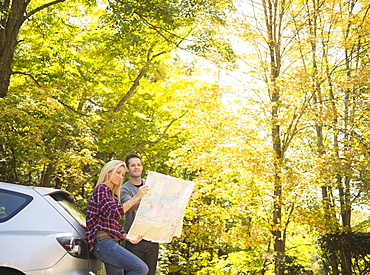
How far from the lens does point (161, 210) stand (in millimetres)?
4137

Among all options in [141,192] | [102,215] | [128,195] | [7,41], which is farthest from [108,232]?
[7,41]

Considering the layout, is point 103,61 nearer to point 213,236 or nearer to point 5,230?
point 213,236

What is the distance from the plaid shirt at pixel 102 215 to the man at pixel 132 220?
66cm

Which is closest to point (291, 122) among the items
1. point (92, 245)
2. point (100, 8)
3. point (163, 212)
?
point (163, 212)

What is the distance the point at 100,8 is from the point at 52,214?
13.7 metres

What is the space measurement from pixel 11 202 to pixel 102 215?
31.4 inches

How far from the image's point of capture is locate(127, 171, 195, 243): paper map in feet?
13.3

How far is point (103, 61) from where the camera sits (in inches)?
610

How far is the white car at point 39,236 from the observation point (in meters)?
3.36

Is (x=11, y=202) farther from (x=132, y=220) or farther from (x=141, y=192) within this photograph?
(x=132, y=220)

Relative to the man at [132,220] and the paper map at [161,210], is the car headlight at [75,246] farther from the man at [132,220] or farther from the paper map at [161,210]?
the man at [132,220]

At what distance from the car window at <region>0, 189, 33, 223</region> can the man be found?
112 centimetres

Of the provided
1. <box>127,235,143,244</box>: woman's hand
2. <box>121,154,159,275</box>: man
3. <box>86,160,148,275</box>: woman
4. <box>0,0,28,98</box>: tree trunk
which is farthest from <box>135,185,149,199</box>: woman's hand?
<box>0,0,28,98</box>: tree trunk

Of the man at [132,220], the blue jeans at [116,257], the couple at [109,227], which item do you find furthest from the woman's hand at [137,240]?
the man at [132,220]
